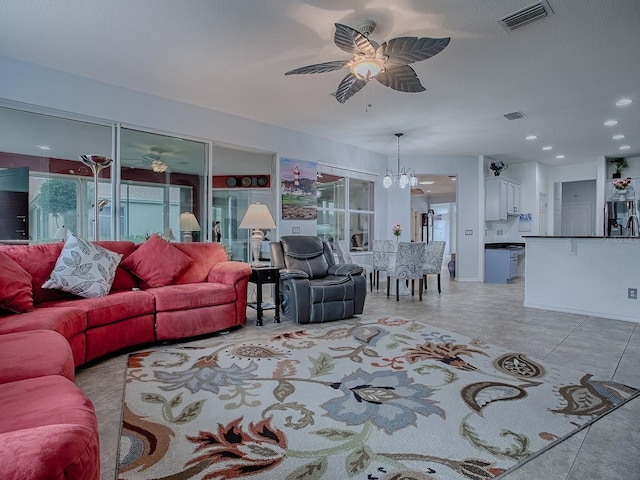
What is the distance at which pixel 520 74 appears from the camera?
3721 millimetres

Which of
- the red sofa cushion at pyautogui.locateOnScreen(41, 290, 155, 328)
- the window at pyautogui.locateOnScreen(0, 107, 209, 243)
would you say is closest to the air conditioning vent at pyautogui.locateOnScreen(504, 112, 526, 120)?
the window at pyautogui.locateOnScreen(0, 107, 209, 243)

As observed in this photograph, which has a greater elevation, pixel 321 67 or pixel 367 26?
pixel 367 26

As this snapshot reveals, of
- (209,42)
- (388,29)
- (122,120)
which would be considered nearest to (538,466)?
(388,29)

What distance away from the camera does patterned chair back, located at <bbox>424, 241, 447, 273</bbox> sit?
6.03 metres

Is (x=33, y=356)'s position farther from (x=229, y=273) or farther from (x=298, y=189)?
(x=298, y=189)

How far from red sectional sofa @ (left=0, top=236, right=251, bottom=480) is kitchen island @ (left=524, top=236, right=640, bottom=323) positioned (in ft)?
12.9

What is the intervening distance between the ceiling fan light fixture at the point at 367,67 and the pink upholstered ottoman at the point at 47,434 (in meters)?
2.78

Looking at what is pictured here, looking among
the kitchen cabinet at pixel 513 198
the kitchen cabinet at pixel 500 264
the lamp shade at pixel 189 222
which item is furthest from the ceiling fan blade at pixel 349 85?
the kitchen cabinet at pixel 513 198

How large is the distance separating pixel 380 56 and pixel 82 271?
300cm

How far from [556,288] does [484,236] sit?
10.5 ft

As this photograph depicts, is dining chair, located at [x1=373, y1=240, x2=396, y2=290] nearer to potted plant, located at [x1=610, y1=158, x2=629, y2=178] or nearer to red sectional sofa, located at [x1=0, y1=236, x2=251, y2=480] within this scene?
red sectional sofa, located at [x1=0, y1=236, x2=251, y2=480]

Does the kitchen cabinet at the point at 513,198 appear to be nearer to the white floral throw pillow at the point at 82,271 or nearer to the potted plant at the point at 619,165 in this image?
the potted plant at the point at 619,165

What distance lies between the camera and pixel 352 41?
101 inches

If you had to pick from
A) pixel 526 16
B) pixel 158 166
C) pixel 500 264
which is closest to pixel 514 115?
pixel 526 16
